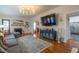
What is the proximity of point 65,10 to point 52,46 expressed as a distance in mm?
661

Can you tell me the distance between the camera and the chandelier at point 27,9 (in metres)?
1.97

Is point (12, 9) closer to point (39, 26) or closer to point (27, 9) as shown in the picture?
point (27, 9)

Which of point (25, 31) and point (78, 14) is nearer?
point (78, 14)

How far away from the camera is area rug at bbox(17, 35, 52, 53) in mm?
2010

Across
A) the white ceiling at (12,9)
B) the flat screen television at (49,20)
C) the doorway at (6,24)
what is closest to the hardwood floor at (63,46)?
the flat screen television at (49,20)

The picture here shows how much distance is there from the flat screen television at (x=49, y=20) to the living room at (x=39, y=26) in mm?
18

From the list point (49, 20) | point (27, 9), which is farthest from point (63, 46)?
point (27, 9)

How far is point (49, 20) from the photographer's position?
2.10m

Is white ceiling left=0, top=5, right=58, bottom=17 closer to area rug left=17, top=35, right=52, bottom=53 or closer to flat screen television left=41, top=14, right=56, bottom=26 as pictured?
flat screen television left=41, top=14, right=56, bottom=26

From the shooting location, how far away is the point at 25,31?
2.08 metres

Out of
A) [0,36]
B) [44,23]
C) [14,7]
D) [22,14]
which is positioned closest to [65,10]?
[44,23]

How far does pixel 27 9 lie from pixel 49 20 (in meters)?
0.44

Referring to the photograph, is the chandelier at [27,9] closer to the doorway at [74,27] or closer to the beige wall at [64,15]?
the beige wall at [64,15]

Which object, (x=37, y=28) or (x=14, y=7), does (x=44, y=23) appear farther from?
(x=14, y=7)
